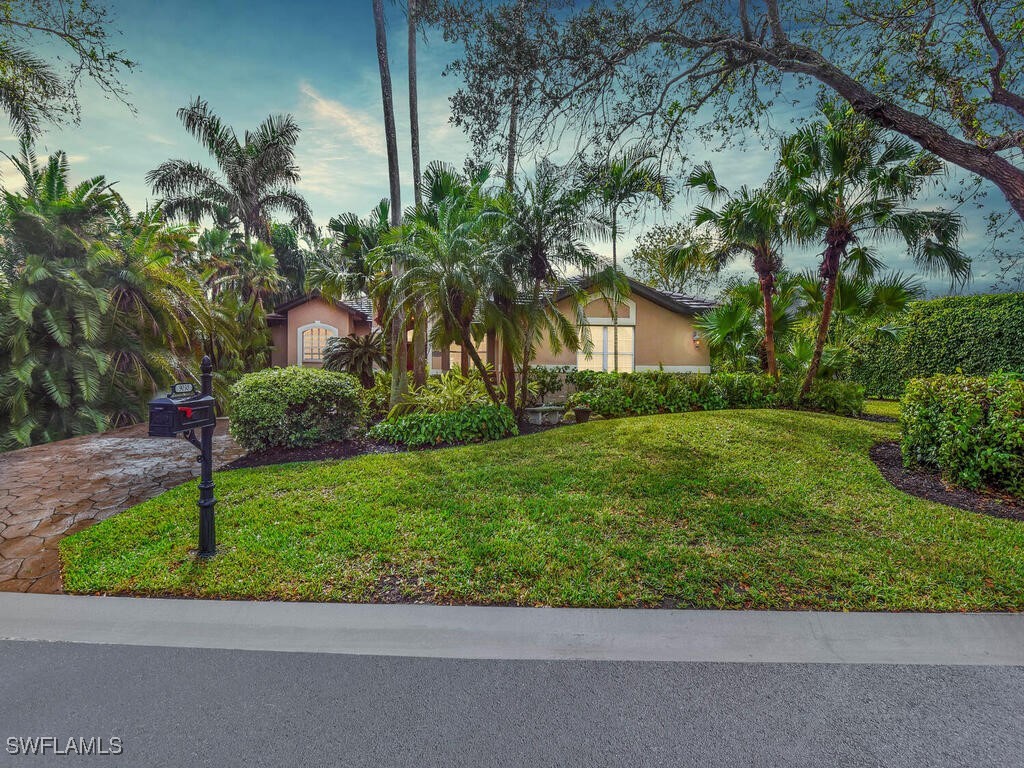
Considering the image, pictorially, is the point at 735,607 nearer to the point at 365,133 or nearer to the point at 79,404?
the point at 79,404

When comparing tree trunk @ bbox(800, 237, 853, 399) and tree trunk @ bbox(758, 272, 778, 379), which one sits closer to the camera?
tree trunk @ bbox(800, 237, 853, 399)

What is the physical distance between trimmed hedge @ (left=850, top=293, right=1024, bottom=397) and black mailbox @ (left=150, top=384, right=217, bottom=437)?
1494cm

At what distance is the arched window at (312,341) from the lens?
2041 centimetres

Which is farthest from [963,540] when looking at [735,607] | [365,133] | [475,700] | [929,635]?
[365,133]

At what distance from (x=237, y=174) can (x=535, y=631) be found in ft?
75.5

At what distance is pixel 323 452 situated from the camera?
8047 mm

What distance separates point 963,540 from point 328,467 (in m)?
7.12

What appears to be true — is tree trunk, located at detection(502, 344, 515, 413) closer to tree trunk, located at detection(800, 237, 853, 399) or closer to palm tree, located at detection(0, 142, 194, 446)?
tree trunk, located at detection(800, 237, 853, 399)

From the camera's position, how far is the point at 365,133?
12664mm

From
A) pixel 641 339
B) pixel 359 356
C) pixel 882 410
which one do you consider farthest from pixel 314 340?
pixel 882 410

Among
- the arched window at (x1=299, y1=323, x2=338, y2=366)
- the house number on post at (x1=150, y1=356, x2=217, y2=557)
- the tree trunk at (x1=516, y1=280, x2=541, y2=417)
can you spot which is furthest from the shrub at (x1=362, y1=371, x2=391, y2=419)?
the arched window at (x1=299, y1=323, x2=338, y2=366)

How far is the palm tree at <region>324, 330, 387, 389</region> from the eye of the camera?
589 inches

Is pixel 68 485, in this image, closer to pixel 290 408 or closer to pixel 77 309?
pixel 290 408

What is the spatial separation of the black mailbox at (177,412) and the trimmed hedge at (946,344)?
14.9 metres
